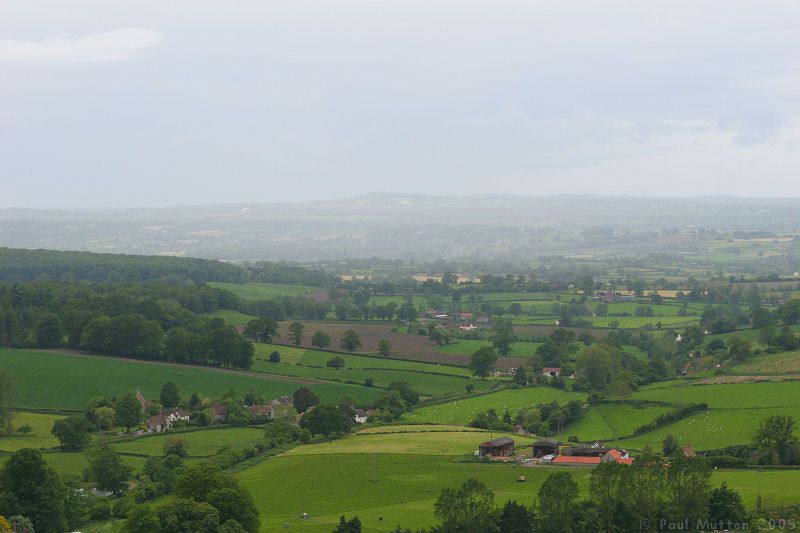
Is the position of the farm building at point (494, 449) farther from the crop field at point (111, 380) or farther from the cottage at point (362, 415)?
the crop field at point (111, 380)

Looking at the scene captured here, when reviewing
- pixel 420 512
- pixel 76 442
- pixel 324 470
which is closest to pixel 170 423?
pixel 76 442

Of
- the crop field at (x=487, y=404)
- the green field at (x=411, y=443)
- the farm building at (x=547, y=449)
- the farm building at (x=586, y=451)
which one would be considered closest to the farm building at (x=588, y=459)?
the farm building at (x=586, y=451)

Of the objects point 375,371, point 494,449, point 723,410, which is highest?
point 723,410

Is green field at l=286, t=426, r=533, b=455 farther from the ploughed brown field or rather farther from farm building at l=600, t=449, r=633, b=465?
the ploughed brown field

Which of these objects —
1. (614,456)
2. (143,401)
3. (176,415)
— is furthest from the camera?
(143,401)

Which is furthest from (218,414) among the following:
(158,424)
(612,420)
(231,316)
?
(231,316)

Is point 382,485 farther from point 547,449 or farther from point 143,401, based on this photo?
point 143,401
